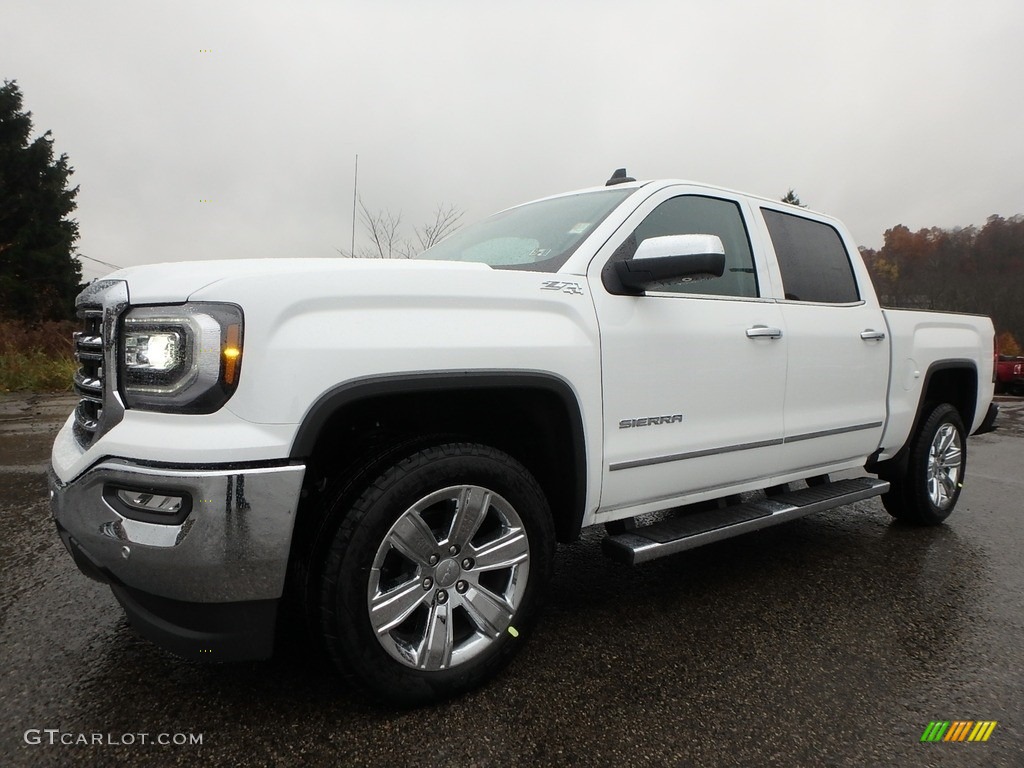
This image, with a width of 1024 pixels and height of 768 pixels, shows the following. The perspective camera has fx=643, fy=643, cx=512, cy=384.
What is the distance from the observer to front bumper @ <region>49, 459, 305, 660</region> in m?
1.67

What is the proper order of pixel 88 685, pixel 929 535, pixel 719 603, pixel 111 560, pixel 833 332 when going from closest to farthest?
pixel 111 560 → pixel 88 685 → pixel 719 603 → pixel 833 332 → pixel 929 535

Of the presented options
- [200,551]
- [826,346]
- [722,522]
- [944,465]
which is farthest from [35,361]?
[944,465]

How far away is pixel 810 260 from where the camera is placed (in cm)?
349

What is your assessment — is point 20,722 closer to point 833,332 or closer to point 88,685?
point 88,685

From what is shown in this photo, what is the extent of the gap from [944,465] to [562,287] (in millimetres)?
3408

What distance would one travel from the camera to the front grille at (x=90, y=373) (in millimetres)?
1981

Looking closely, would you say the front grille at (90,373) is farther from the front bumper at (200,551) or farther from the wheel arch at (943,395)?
the wheel arch at (943,395)

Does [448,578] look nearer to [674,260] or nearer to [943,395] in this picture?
[674,260]

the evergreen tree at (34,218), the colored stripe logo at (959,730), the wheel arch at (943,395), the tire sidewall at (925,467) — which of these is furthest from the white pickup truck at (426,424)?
the evergreen tree at (34,218)

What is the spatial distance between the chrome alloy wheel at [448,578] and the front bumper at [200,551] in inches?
12.5

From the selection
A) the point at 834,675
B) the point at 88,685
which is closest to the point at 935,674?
the point at 834,675

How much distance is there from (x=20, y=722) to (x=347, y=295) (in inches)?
62.9

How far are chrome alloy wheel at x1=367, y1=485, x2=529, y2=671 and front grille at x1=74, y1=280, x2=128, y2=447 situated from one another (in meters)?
0.88

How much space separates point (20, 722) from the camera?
1.91 metres
